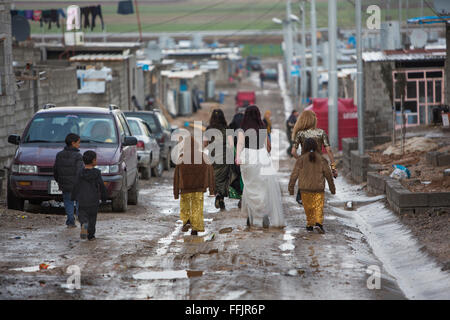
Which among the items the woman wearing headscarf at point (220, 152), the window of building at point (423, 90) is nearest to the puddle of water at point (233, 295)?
the woman wearing headscarf at point (220, 152)

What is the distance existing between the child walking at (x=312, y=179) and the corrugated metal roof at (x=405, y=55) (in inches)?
834

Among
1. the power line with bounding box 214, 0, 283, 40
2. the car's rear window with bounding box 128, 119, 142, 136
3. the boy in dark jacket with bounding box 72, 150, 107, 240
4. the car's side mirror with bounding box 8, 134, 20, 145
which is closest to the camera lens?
the boy in dark jacket with bounding box 72, 150, 107, 240

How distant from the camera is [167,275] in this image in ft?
28.7

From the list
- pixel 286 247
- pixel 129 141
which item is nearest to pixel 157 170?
pixel 129 141

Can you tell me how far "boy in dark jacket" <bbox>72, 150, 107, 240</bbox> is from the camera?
1098 cm

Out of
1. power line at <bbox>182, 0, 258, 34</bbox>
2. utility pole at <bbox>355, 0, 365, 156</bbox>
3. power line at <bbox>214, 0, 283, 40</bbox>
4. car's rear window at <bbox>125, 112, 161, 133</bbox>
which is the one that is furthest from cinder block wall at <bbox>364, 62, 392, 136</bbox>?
power line at <bbox>182, 0, 258, 34</bbox>

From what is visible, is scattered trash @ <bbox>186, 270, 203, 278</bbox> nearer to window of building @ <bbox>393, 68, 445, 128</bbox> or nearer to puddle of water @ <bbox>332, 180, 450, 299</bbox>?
puddle of water @ <bbox>332, 180, 450, 299</bbox>

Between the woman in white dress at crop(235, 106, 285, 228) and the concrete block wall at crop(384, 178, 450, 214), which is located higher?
the woman in white dress at crop(235, 106, 285, 228)

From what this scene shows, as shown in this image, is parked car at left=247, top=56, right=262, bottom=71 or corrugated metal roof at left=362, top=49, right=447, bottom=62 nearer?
corrugated metal roof at left=362, top=49, right=447, bottom=62

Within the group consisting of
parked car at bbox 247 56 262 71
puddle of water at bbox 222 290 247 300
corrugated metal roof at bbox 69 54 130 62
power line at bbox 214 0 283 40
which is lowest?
puddle of water at bbox 222 290 247 300

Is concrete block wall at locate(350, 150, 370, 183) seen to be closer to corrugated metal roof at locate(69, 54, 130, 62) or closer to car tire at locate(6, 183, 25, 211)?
car tire at locate(6, 183, 25, 211)

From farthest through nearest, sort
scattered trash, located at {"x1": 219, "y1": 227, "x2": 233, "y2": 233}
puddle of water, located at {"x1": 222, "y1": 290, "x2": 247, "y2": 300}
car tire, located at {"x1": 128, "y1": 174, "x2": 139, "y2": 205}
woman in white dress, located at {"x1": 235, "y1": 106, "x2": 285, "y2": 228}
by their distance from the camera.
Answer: car tire, located at {"x1": 128, "y1": 174, "x2": 139, "y2": 205} → woman in white dress, located at {"x1": 235, "y1": 106, "x2": 285, "y2": 228} → scattered trash, located at {"x1": 219, "y1": 227, "x2": 233, "y2": 233} → puddle of water, located at {"x1": 222, "y1": 290, "x2": 247, "y2": 300}
